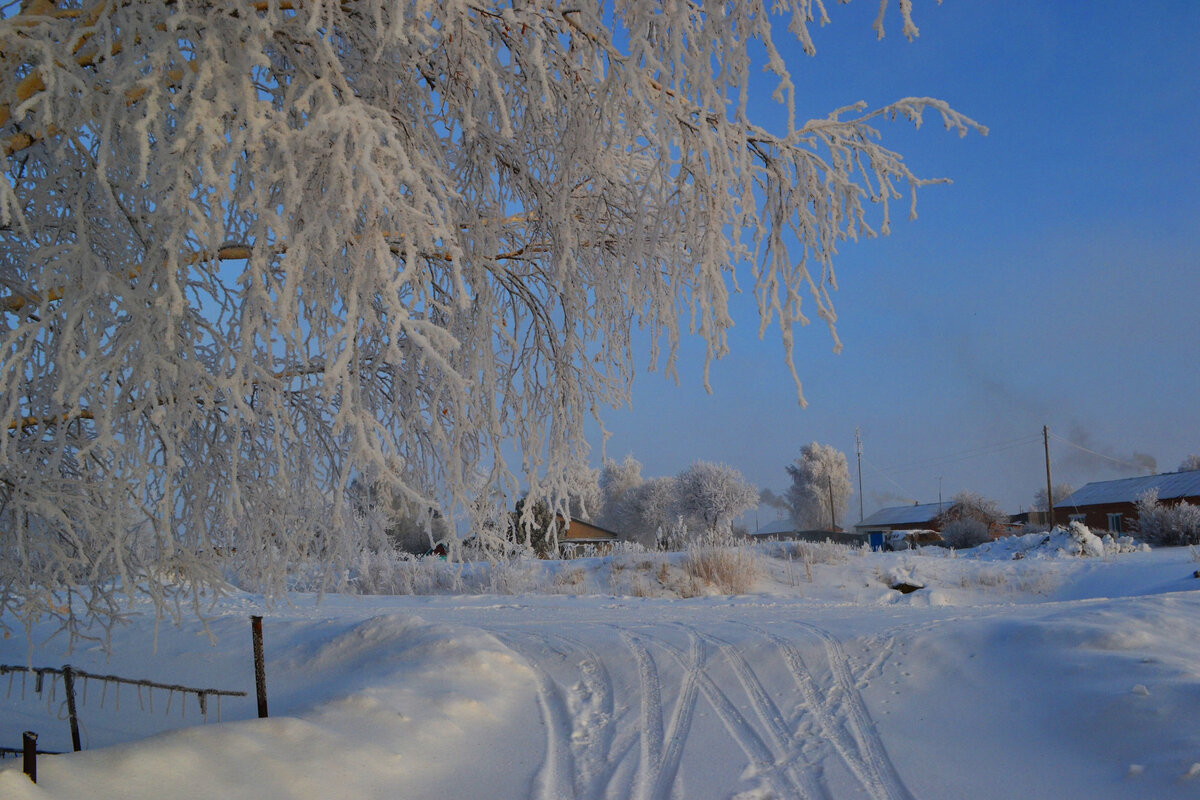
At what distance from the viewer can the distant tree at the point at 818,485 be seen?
70.2 metres

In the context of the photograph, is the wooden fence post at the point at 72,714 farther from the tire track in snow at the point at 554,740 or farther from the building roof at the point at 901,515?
the building roof at the point at 901,515

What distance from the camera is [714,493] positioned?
159ft

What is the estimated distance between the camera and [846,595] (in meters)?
14.9

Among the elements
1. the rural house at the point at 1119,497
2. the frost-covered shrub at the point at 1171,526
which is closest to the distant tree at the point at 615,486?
the rural house at the point at 1119,497

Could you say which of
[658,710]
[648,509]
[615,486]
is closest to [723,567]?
[658,710]

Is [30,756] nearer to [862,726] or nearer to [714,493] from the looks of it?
[862,726]

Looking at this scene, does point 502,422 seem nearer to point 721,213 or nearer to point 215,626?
point 721,213

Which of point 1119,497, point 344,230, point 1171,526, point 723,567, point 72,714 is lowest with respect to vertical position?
point 1119,497

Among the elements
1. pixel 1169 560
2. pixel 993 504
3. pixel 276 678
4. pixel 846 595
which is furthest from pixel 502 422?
pixel 993 504

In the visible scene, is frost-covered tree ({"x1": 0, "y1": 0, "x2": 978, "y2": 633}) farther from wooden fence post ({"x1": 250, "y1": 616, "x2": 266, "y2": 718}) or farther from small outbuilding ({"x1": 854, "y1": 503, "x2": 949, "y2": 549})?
small outbuilding ({"x1": 854, "y1": 503, "x2": 949, "y2": 549})

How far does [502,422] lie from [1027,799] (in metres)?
3.47

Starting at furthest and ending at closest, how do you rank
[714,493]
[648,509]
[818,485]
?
[818,485] < [648,509] < [714,493]

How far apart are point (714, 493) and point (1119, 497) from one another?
68.4ft

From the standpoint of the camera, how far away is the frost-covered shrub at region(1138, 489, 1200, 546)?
23234 mm
